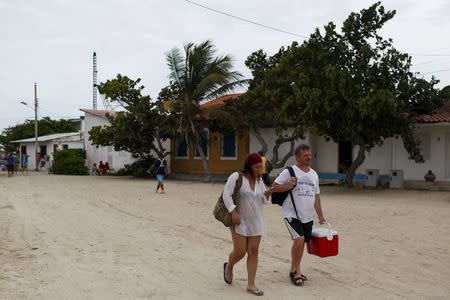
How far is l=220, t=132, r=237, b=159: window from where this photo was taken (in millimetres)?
27078

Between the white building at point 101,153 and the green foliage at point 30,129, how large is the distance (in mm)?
17692

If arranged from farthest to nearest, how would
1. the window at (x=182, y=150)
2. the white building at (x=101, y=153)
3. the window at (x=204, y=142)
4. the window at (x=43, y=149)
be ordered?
the window at (x=43, y=149) → the white building at (x=101, y=153) → the window at (x=182, y=150) → the window at (x=204, y=142)

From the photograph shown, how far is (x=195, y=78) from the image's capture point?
80.6 feet

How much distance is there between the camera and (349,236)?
9.79 m

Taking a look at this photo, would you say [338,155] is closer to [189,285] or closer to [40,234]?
[40,234]

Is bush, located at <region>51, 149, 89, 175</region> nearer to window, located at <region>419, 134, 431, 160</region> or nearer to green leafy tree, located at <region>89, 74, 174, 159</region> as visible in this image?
green leafy tree, located at <region>89, 74, 174, 159</region>

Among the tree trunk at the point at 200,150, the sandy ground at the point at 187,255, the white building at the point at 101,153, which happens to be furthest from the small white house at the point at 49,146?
the sandy ground at the point at 187,255

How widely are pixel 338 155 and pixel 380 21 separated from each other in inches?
287

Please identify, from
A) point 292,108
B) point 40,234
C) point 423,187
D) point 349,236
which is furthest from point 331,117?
point 40,234

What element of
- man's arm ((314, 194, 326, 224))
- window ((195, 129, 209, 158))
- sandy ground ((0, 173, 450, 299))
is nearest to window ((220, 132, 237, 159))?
window ((195, 129, 209, 158))

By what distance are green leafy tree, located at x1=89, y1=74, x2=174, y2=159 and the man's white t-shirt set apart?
20102 mm

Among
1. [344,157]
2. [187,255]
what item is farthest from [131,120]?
[187,255]

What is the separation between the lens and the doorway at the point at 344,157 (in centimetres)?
2423

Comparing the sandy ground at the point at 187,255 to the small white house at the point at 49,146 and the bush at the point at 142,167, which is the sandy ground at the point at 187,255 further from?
the small white house at the point at 49,146
